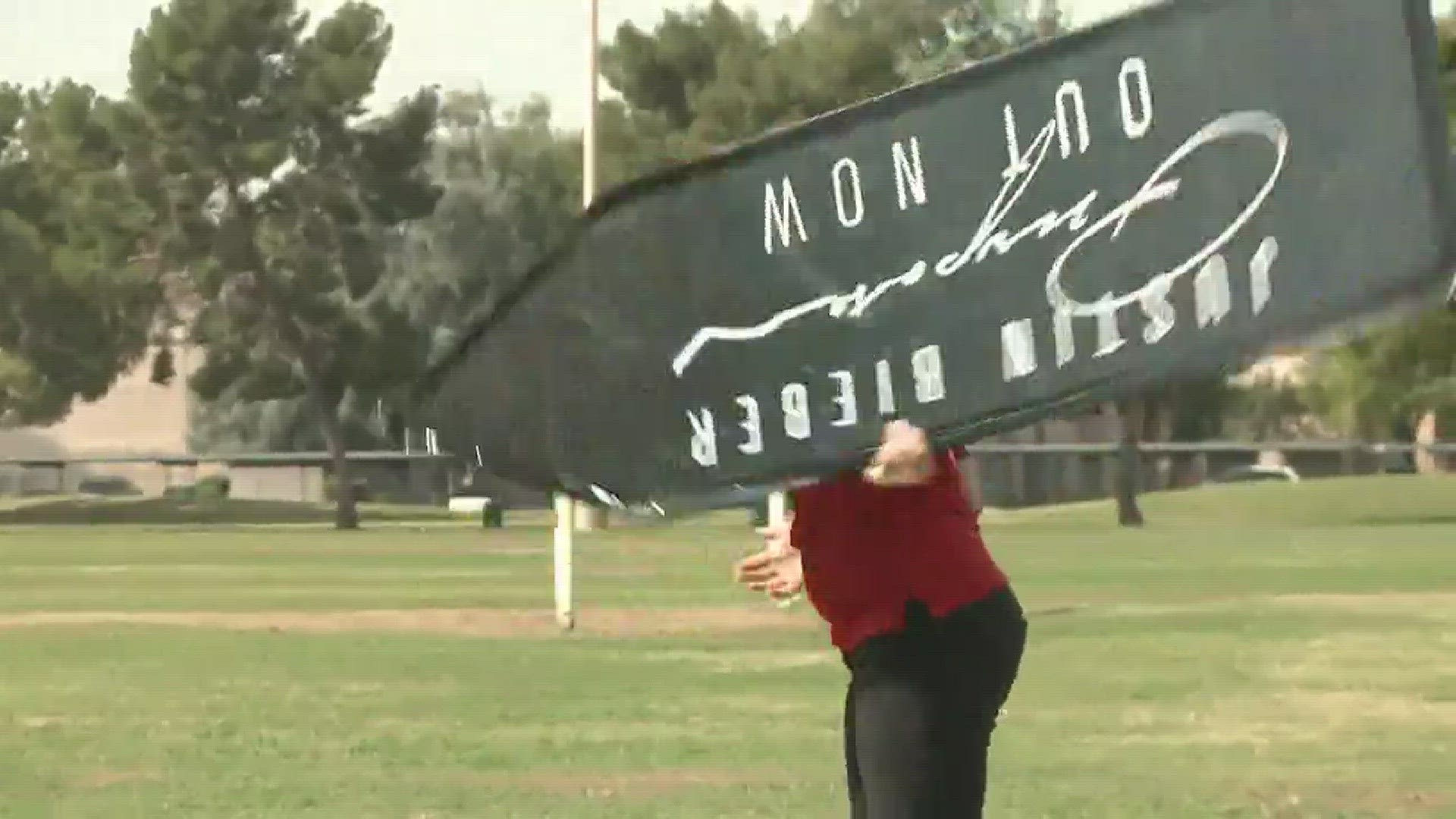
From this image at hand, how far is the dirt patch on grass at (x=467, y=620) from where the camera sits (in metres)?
26.0

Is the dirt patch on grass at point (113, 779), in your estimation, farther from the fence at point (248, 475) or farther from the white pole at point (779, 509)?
the fence at point (248, 475)

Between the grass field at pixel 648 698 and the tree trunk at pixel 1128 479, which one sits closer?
the grass field at pixel 648 698

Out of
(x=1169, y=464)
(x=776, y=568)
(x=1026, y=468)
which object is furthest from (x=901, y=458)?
(x=1026, y=468)

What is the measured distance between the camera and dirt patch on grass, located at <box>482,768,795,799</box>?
13500 mm

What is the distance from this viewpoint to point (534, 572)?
40656 millimetres

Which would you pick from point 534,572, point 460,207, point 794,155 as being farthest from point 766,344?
point 460,207

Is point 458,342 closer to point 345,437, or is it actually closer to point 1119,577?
point 1119,577

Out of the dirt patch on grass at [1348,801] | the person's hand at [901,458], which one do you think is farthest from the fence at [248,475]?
the person's hand at [901,458]

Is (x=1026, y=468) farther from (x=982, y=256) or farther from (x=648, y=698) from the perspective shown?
(x=982, y=256)

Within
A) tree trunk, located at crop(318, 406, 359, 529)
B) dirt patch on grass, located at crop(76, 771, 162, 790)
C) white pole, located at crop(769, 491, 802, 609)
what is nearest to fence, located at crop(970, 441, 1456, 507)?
tree trunk, located at crop(318, 406, 359, 529)

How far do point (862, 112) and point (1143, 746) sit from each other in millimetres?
10674

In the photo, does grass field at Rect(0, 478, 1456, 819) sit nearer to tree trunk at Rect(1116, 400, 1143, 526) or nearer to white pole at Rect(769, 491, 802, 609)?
white pole at Rect(769, 491, 802, 609)
